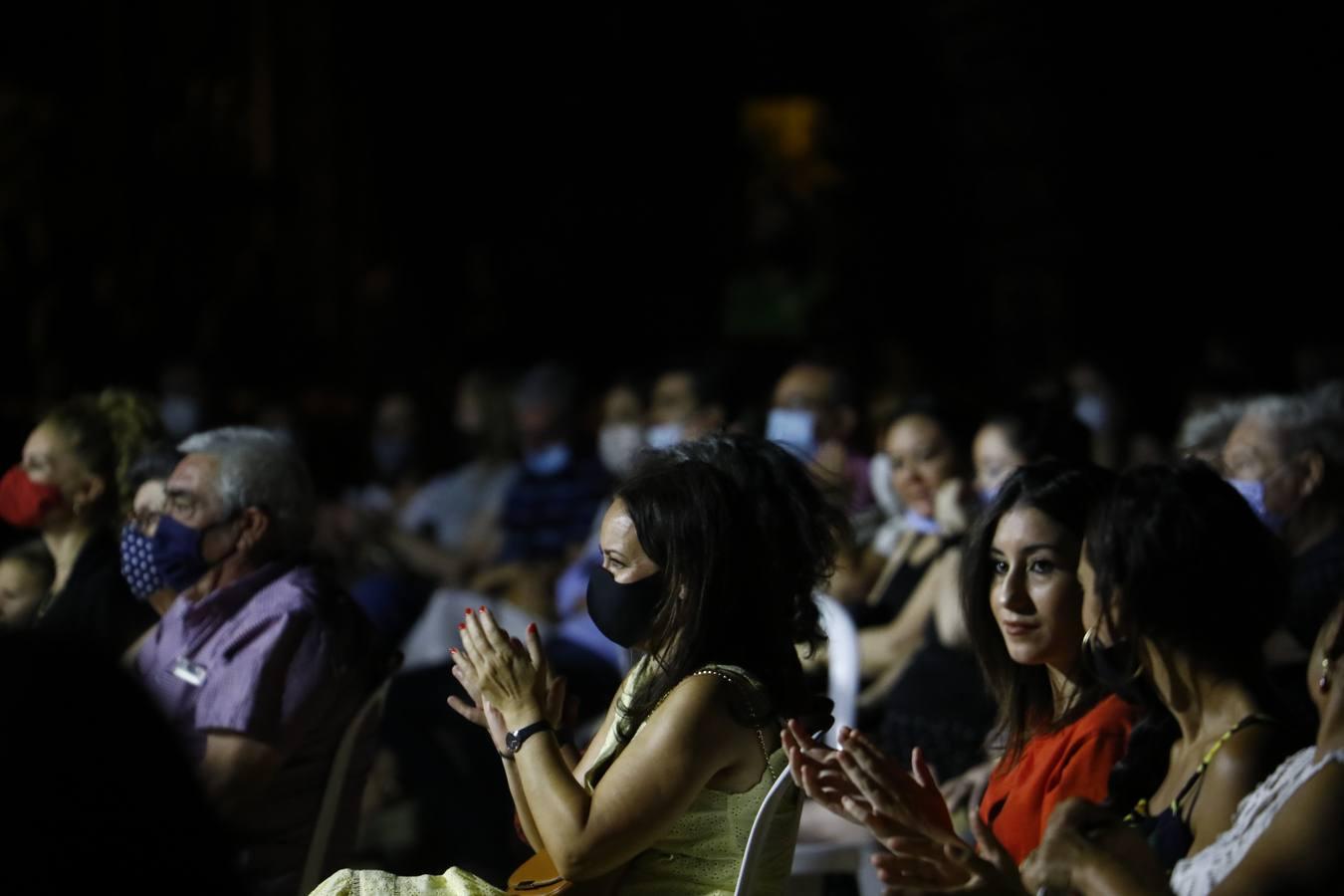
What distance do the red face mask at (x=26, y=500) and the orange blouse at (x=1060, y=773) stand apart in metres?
2.61

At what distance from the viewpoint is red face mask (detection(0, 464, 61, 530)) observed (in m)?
4.39

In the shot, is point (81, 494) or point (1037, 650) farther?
point (81, 494)

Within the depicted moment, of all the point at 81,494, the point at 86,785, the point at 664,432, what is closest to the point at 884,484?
the point at 664,432

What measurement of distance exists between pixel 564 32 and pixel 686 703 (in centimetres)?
1079

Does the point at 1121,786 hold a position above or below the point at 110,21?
below

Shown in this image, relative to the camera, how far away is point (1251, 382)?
8508mm

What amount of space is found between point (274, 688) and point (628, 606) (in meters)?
1.04

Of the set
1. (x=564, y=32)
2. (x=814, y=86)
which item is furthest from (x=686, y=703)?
(x=814, y=86)

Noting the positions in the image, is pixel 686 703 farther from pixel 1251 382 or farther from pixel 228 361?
pixel 228 361

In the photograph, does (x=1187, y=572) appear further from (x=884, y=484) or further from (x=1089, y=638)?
(x=884, y=484)

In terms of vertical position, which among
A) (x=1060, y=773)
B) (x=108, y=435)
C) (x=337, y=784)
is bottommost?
(x=337, y=784)

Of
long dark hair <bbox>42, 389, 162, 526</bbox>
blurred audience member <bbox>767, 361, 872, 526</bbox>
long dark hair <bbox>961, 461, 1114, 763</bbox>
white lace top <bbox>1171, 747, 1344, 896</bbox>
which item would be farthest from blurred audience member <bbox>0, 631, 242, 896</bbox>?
blurred audience member <bbox>767, 361, 872, 526</bbox>

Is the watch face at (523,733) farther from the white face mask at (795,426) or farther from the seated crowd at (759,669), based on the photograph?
the white face mask at (795,426)

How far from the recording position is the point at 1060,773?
2977 mm
